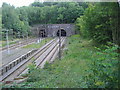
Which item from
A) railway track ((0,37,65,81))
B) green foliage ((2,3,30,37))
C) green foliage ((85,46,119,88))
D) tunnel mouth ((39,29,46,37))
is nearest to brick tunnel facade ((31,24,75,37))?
tunnel mouth ((39,29,46,37))

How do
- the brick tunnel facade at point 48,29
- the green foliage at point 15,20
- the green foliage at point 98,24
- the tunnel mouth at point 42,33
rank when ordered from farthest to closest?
1. the green foliage at point 98,24
2. the tunnel mouth at point 42,33
3. the brick tunnel facade at point 48,29
4. the green foliage at point 15,20

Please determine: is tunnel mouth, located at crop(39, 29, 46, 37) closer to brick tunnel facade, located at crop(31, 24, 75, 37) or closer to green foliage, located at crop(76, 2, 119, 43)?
brick tunnel facade, located at crop(31, 24, 75, 37)

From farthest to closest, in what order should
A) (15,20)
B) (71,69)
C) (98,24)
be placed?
(98,24)
(71,69)
(15,20)

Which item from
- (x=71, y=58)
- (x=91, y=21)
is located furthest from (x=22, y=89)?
(x=91, y=21)

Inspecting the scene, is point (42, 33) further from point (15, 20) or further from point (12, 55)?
point (12, 55)

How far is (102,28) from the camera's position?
3639 millimetres

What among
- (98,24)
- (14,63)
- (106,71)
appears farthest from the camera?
(98,24)

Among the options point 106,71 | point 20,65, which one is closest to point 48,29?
point 20,65

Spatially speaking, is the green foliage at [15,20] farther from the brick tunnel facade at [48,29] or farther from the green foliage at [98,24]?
the green foliage at [98,24]

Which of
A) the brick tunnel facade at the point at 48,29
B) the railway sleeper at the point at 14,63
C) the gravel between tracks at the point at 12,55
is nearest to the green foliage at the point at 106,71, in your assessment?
the brick tunnel facade at the point at 48,29

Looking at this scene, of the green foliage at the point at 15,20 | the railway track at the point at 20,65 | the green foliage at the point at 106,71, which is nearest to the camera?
the green foliage at the point at 106,71

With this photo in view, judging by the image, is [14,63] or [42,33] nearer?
[42,33]

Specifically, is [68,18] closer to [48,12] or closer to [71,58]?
[48,12]

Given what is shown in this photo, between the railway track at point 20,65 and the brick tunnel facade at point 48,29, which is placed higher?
the brick tunnel facade at point 48,29
